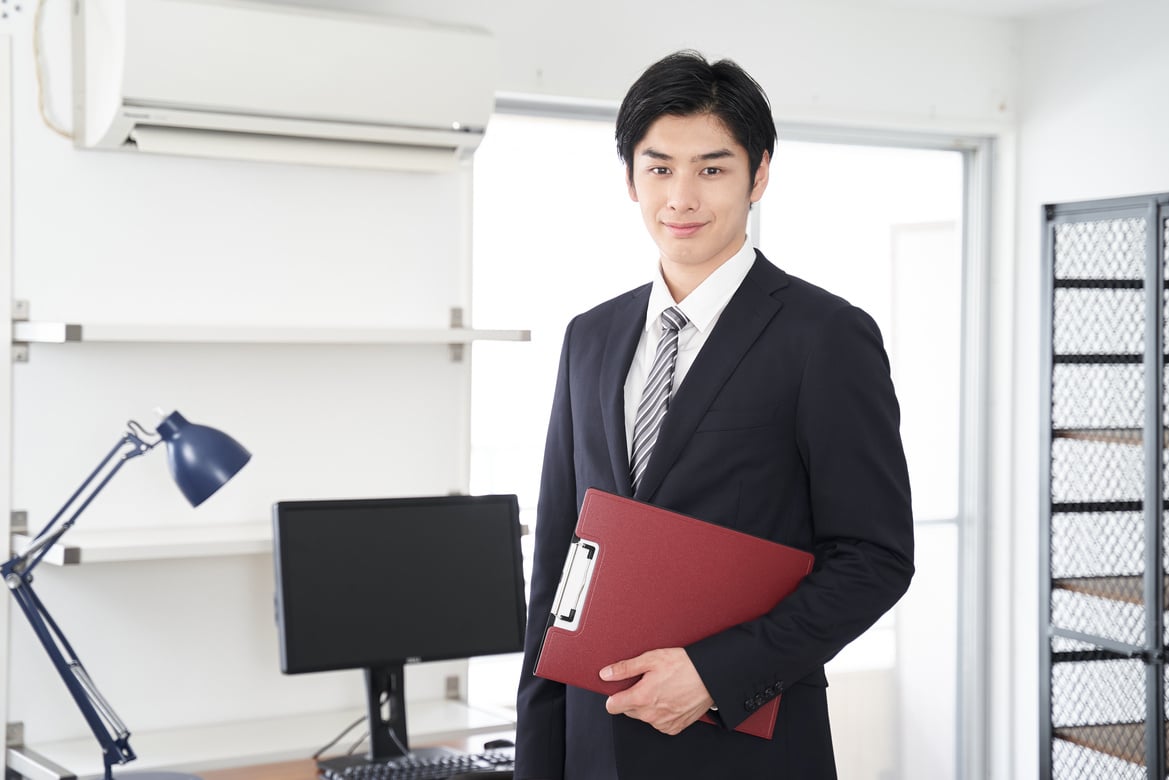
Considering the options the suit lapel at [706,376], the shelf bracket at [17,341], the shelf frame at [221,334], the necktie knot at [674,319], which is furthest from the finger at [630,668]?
the shelf bracket at [17,341]

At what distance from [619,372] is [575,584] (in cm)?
28

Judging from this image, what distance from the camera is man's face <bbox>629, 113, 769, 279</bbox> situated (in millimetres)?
1463

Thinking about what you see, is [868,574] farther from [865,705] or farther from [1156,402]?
[865,705]

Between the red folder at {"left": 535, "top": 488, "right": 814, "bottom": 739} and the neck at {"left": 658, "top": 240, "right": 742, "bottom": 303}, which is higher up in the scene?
the neck at {"left": 658, "top": 240, "right": 742, "bottom": 303}

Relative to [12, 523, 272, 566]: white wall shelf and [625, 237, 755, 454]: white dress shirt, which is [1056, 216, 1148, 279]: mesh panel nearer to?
[625, 237, 755, 454]: white dress shirt

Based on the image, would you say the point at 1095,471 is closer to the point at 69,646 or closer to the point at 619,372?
the point at 619,372

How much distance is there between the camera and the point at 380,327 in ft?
9.36

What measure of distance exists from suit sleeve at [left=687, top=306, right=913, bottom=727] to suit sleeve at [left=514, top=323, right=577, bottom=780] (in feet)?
0.93

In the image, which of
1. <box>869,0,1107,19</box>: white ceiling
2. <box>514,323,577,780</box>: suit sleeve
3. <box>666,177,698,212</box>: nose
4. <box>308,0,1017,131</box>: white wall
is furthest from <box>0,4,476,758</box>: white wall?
<box>869,0,1107,19</box>: white ceiling

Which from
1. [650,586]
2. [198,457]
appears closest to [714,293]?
[650,586]

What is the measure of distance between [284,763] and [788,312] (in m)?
1.56

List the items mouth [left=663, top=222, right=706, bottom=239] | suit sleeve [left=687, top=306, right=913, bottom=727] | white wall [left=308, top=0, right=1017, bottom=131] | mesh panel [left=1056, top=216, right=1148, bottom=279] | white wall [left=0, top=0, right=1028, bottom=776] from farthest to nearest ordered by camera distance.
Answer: mesh panel [left=1056, top=216, right=1148, bottom=279], white wall [left=308, top=0, right=1017, bottom=131], white wall [left=0, top=0, right=1028, bottom=776], mouth [left=663, top=222, right=706, bottom=239], suit sleeve [left=687, top=306, right=913, bottom=727]

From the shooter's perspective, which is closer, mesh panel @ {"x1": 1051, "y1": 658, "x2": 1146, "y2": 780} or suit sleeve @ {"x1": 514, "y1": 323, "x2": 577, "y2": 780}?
suit sleeve @ {"x1": 514, "y1": 323, "x2": 577, "y2": 780}

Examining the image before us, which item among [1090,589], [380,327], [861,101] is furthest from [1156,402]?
[380,327]
